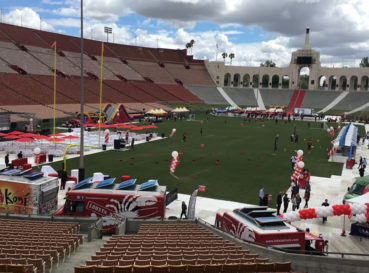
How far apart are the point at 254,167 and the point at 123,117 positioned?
90.7 ft

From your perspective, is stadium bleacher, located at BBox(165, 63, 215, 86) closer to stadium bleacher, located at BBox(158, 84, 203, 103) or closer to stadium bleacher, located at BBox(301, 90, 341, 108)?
stadium bleacher, located at BBox(158, 84, 203, 103)

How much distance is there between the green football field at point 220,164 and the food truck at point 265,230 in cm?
706

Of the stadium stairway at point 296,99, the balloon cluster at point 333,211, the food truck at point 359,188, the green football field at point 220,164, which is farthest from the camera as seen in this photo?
the stadium stairway at point 296,99

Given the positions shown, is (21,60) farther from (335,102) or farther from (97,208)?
(335,102)

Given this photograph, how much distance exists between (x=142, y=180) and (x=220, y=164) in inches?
344

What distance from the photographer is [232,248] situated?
1070 cm

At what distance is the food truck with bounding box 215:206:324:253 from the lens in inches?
455

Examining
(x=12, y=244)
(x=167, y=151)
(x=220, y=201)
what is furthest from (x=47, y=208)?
(x=167, y=151)

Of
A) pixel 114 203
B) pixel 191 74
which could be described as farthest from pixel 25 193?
pixel 191 74

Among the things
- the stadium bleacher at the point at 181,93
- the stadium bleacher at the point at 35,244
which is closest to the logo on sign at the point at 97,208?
the stadium bleacher at the point at 35,244

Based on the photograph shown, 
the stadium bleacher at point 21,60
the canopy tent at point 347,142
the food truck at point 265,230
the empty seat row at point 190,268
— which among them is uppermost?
the stadium bleacher at point 21,60

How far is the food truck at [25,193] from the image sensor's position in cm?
1595

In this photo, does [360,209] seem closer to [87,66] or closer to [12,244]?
[12,244]

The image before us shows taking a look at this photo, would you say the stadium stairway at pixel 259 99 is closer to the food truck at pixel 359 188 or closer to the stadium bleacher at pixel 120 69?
the stadium bleacher at pixel 120 69
